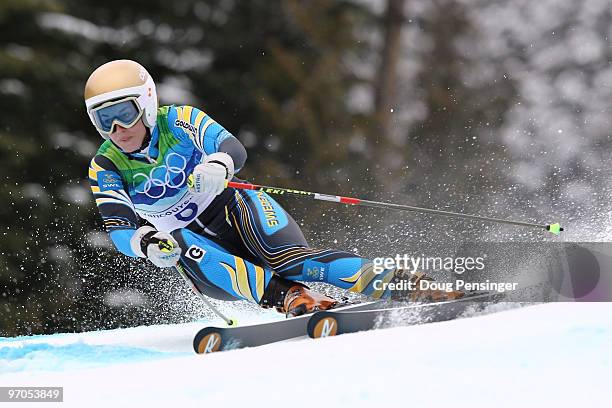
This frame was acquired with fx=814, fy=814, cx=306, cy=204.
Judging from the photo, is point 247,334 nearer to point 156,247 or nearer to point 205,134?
point 156,247

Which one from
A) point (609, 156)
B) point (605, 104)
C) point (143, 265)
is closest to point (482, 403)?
point (143, 265)

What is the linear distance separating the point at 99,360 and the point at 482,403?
5.52ft

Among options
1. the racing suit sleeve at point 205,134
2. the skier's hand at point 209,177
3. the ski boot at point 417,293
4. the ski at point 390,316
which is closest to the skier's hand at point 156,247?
the skier's hand at point 209,177

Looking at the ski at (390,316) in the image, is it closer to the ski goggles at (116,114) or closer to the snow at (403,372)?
the snow at (403,372)

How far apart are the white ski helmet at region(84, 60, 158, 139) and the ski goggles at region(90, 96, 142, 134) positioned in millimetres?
11

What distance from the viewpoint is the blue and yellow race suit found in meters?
3.09

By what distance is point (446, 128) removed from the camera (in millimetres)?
9242

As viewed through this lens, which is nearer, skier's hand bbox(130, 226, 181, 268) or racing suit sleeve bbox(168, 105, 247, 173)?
skier's hand bbox(130, 226, 181, 268)

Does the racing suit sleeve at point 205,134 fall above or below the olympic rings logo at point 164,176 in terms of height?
above

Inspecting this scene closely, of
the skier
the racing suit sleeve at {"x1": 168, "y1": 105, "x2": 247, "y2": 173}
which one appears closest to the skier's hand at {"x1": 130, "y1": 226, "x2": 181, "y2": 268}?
the skier

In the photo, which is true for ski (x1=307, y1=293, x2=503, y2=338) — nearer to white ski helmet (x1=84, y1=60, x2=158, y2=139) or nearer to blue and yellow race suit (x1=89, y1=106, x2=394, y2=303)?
blue and yellow race suit (x1=89, y1=106, x2=394, y2=303)

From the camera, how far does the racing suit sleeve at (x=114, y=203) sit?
9.80ft

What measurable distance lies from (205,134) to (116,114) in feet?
1.17

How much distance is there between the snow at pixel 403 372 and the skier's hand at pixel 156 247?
1.58 feet
